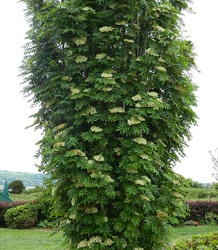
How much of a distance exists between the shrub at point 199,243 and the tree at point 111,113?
384mm

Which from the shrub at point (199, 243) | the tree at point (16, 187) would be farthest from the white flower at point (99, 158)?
the tree at point (16, 187)

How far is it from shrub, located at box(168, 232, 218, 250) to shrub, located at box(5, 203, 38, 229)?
6974 millimetres

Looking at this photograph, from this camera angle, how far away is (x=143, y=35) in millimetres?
4348

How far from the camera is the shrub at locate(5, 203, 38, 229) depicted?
10302 mm

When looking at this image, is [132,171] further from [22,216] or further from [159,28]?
[22,216]

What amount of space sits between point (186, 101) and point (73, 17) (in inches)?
69.1

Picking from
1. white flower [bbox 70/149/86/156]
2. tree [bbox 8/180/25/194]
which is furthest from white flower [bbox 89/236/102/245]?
tree [bbox 8/180/25/194]

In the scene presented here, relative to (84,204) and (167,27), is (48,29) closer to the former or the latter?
(167,27)

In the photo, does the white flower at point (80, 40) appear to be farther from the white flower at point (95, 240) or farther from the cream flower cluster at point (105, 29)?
the white flower at point (95, 240)

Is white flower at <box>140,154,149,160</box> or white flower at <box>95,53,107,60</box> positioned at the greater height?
white flower at <box>95,53,107,60</box>

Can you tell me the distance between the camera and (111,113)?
12.8 ft

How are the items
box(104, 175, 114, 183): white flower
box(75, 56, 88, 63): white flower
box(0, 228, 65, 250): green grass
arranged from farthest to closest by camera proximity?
1. box(0, 228, 65, 250): green grass
2. box(75, 56, 88, 63): white flower
3. box(104, 175, 114, 183): white flower

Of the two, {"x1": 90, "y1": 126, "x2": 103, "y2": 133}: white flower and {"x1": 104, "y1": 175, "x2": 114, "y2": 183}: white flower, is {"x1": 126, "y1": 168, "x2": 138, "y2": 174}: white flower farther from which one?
{"x1": 90, "y1": 126, "x2": 103, "y2": 133}: white flower

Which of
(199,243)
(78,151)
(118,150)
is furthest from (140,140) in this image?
(199,243)
